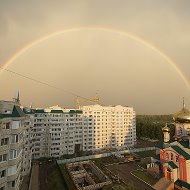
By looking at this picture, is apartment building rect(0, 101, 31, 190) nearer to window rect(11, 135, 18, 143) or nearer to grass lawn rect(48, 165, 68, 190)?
window rect(11, 135, 18, 143)

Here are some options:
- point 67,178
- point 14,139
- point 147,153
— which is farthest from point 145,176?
point 14,139

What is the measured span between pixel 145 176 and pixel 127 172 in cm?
476

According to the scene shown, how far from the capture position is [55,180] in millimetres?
40812

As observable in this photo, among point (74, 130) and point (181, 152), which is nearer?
point (181, 152)

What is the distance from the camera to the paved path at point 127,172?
123 ft

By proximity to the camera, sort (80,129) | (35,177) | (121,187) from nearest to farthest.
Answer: (121,187) < (35,177) < (80,129)

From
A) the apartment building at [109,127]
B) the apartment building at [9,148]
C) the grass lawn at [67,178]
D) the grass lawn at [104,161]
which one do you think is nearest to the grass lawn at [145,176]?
the grass lawn at [104,161]

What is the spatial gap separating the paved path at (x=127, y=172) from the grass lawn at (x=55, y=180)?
12308mm

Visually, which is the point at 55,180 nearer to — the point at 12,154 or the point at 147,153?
the point at 12,154

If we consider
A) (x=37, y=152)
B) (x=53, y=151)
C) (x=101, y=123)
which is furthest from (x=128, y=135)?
(x=37, y=152)

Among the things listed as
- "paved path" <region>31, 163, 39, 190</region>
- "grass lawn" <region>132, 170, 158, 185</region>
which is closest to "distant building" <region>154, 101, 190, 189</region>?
"grass lawn" <region>132, 170, 158, 185</region>

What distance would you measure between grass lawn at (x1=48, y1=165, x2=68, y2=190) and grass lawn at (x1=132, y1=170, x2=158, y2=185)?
627 inches

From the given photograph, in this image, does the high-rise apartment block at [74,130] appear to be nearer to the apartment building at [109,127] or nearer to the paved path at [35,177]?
the apartment building at [109,127]

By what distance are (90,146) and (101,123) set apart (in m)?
9.31
